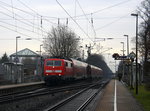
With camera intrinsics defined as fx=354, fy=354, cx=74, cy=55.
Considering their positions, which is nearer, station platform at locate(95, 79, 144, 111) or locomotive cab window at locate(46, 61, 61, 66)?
station platform at locate(95, 79, 144, 111)

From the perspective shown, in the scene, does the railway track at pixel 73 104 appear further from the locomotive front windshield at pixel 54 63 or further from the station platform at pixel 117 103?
the locomotive front windshield at pixel 54 63

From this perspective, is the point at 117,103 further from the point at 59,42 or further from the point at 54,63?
the point at 59,42

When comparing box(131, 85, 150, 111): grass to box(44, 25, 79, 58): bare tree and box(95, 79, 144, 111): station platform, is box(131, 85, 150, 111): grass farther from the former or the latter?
box(44, 25, 79, 58): bare tree

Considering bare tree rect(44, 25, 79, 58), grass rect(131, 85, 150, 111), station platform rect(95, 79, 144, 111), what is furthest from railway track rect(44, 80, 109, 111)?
bare tree rect(44, 25, 79, 58)

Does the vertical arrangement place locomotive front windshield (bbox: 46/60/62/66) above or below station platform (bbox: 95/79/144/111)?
above

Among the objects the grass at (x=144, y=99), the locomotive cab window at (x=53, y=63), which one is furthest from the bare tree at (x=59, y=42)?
the grass at (x=144, y=99)

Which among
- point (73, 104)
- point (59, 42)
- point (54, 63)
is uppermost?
point (59, 42)

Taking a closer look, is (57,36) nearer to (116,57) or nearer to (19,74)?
(116,57)

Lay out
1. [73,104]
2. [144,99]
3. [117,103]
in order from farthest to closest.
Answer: [144,99] < [117,103] < [73,104]

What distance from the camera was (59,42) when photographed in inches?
2926

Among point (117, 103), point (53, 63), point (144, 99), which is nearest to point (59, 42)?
point (53, 63)

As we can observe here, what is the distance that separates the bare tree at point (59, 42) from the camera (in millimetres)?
73750

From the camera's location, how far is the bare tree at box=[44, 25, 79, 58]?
73750 mm

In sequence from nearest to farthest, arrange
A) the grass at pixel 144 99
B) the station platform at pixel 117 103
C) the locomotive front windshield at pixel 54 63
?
the station platform at pixel 117 103 → the grass at pixel 144 99 → the locomotive front windshield at pixel 54 63
